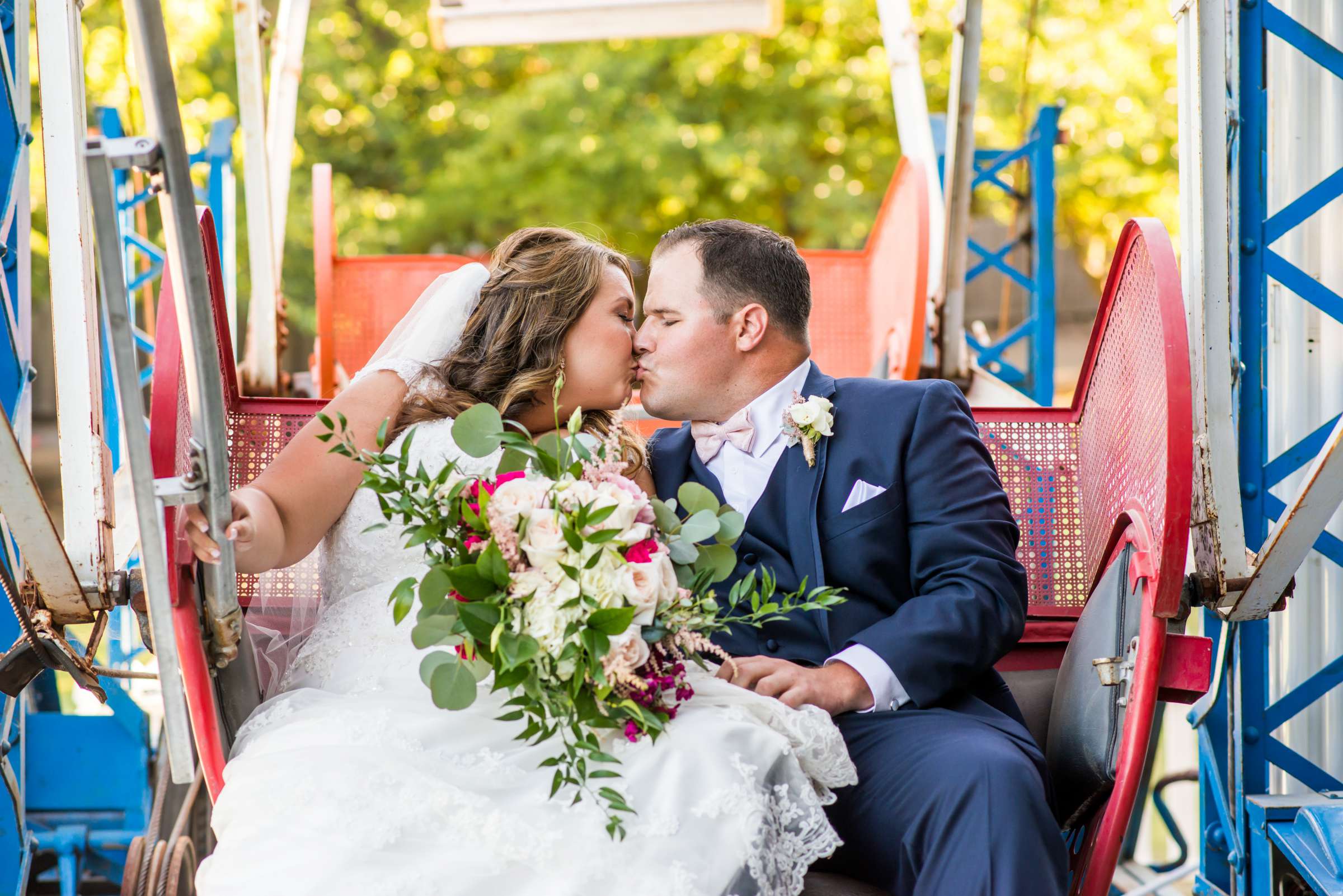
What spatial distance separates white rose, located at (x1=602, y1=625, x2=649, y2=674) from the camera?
1.93 metres

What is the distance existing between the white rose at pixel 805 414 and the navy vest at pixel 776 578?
0.36ft

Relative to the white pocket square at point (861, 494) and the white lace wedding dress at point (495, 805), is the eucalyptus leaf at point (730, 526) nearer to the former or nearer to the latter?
the white lace wedding dress at point (495, 805)

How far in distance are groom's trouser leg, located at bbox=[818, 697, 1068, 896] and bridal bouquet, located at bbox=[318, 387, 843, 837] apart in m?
0.45

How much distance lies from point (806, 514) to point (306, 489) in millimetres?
1061

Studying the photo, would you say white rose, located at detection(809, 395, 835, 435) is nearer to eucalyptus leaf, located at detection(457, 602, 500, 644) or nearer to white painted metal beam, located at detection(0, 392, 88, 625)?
eucalyptus leaf, located at detection(457, 602, 500, 644)

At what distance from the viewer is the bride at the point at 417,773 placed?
6.39 ft

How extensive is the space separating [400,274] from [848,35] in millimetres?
7747

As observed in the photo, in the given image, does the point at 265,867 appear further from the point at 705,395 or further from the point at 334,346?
the point at 334,346

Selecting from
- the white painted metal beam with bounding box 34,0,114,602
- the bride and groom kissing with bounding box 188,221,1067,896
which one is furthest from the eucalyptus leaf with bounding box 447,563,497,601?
the white painted metal beam with bounding box 34,0,114,602

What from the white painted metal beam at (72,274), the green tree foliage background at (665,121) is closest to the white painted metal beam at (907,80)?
the white painted metal beam at (72,274)

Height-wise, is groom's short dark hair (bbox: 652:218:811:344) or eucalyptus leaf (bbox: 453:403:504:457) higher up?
groom's short dark hair (bbox: 652:218:811:344)

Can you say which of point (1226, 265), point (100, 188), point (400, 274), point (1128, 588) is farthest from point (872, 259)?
point (100, 188)

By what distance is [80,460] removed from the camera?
2.76m

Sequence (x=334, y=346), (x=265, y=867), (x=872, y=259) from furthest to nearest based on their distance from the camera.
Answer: (x=872, y=259) < (x=334, y=346) < (x=265, y=867)
